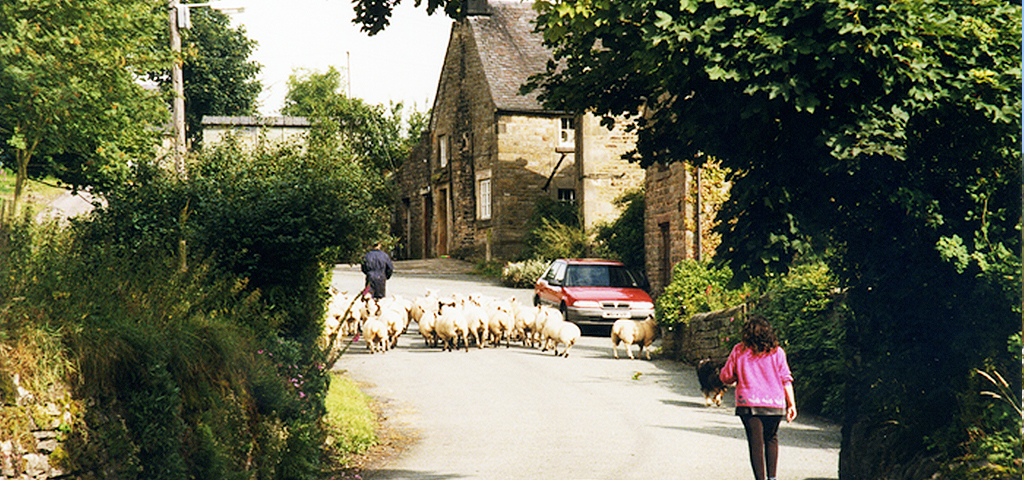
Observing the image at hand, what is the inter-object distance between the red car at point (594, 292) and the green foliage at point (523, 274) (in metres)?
8.83

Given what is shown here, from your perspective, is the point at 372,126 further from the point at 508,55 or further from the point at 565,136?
the point at 565,136

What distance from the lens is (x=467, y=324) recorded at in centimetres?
1828

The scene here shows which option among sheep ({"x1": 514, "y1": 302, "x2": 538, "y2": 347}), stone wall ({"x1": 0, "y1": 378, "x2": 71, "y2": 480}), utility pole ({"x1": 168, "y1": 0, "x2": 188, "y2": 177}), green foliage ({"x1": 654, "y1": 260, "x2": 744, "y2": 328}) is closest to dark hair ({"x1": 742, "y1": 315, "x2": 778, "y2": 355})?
stone wall ({"x1": 0, "y1": 378, "x2": 71, "y2": 480})

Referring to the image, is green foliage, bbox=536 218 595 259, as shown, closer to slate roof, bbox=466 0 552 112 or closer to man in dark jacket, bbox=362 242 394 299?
slate roof, bbox=466 0 552 112

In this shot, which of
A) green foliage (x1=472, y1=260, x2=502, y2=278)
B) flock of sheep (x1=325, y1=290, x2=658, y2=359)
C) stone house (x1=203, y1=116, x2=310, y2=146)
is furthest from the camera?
green foliage (x1=472, y1=260, x2=502, y2=278)

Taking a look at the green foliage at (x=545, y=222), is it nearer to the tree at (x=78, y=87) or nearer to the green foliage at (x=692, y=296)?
the green foliage at (x=692, y=296)

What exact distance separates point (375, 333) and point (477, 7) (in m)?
10.5

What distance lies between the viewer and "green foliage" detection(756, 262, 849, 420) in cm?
1186

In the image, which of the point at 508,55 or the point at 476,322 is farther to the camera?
the point at 508,55

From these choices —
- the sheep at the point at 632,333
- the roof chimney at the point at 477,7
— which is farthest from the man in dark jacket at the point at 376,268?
the roof chimney at the point at 477,7

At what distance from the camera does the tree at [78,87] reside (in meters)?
9.02

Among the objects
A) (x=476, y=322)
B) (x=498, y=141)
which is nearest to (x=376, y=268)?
(x=476, y=322)

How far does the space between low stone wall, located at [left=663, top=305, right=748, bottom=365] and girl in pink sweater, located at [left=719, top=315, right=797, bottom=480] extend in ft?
21.2

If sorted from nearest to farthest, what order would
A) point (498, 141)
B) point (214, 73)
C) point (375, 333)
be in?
point (375, 333), point (214, 73), point (498, 141)
